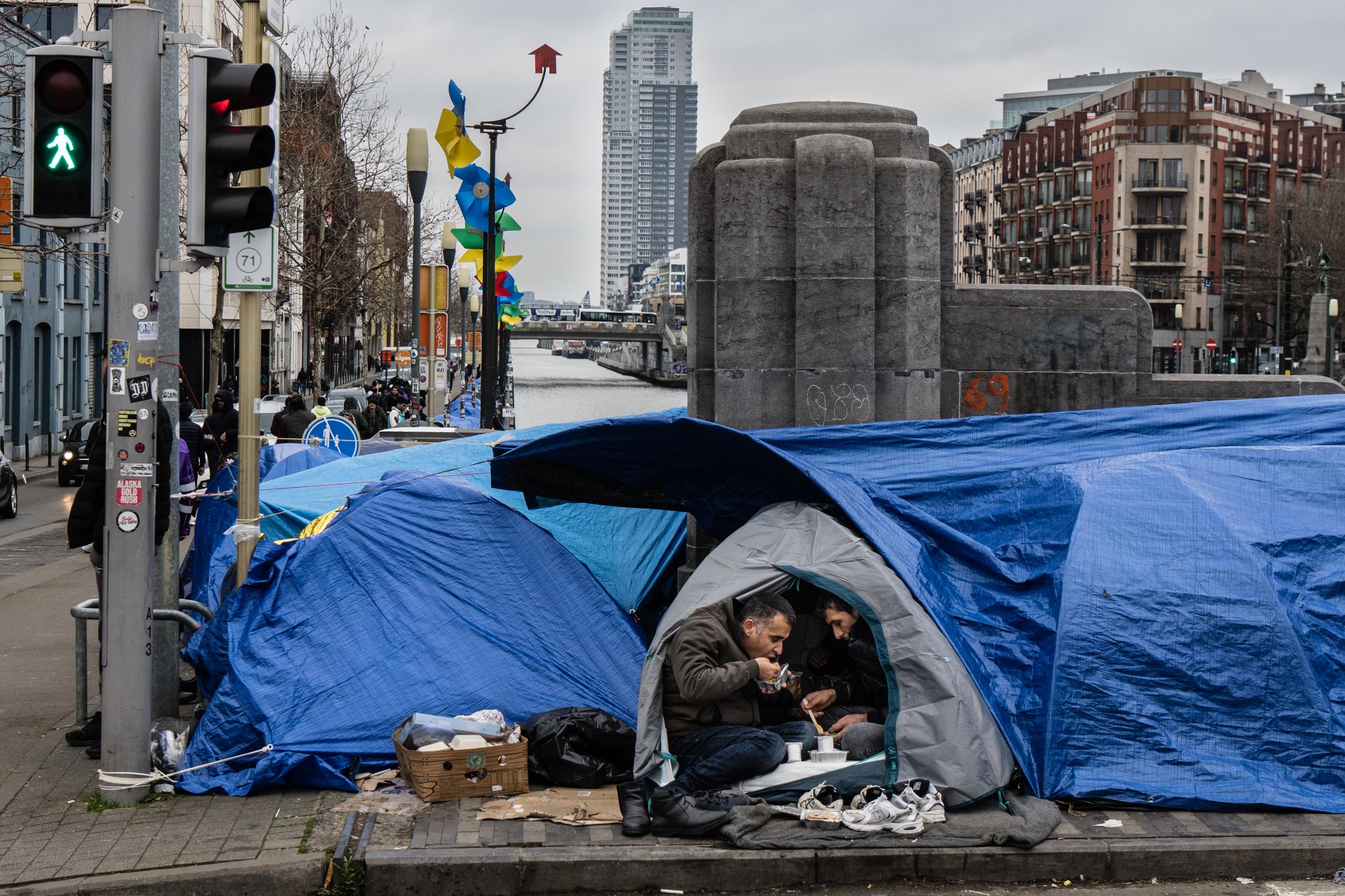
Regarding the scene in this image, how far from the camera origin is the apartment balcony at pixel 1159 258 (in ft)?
316

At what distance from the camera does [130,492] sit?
275 inches

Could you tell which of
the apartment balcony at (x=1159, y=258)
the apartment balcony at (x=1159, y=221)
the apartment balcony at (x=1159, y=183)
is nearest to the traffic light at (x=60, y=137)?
the apartment balcony at (x=1159, y=183)

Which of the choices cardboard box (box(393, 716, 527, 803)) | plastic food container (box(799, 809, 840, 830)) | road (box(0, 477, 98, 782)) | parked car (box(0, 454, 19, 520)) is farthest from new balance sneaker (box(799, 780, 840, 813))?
parked car (box(0, 454, 19, 520))

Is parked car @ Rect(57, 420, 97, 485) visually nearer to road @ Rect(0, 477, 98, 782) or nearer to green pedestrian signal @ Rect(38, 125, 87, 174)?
road @ Rect(0, 477, 98, 782)

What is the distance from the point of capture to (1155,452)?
848cm

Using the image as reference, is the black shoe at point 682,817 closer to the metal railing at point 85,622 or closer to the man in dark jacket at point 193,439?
the metal railing at point 85,622

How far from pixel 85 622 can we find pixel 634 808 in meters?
3.68

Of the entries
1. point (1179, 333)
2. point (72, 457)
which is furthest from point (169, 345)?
point (1179, 333)

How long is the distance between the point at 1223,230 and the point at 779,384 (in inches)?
3825

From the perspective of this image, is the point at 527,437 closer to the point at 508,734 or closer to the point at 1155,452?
the point at 508,734

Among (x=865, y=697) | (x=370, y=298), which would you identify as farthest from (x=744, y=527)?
(x=370, y=298)

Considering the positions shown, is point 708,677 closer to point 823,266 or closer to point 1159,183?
point 823,266

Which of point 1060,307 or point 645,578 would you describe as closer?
point 645,578

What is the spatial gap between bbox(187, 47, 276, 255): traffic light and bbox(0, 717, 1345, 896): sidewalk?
9.29 feet
